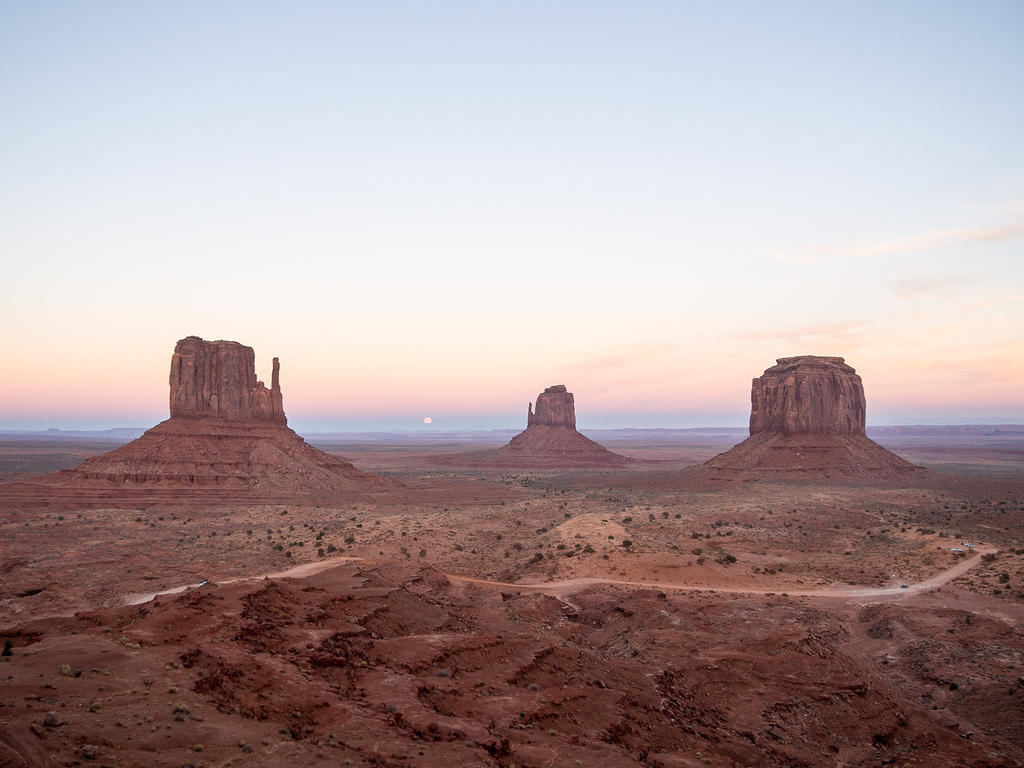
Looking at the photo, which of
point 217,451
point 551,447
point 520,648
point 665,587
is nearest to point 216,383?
point 217,451

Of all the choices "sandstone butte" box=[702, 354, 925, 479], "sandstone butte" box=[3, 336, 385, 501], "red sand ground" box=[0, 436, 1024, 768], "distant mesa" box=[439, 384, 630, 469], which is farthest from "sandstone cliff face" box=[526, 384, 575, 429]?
"red sand ground" box=[0, 436, 1024, 768]

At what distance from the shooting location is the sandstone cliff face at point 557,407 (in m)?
155

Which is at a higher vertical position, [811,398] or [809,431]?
[811,398]

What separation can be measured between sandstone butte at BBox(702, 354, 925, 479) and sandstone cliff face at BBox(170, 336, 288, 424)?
61423 millimetres

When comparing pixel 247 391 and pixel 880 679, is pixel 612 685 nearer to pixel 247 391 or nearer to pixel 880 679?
pixel 880 679

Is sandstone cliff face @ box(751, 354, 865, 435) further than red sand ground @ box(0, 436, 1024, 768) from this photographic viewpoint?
Yes

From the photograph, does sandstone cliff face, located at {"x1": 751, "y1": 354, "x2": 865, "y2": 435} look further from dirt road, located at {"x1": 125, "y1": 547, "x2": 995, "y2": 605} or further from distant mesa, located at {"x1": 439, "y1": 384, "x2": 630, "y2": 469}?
dirt road, located at {"x1": 125, "y1": 547, "x2": 995, "y2": 605}

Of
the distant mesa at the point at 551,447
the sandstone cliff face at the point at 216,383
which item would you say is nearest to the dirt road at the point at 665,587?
the sandstone cliff face at the point at 216,383

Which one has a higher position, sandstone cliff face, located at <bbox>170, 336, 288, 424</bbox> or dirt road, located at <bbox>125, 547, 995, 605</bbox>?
sandstone cliff face, located at <bbox>170, 336, 288, 424</bbox>

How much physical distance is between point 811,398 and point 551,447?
227ft

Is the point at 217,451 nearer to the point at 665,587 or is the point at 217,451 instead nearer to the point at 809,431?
the point at 665,587

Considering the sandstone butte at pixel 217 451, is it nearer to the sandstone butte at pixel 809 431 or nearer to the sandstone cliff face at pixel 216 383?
the sandstone cliff face at pixel 216 383

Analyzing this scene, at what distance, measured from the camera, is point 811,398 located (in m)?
86.5

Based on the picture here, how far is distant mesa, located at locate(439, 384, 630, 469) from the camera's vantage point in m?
136
